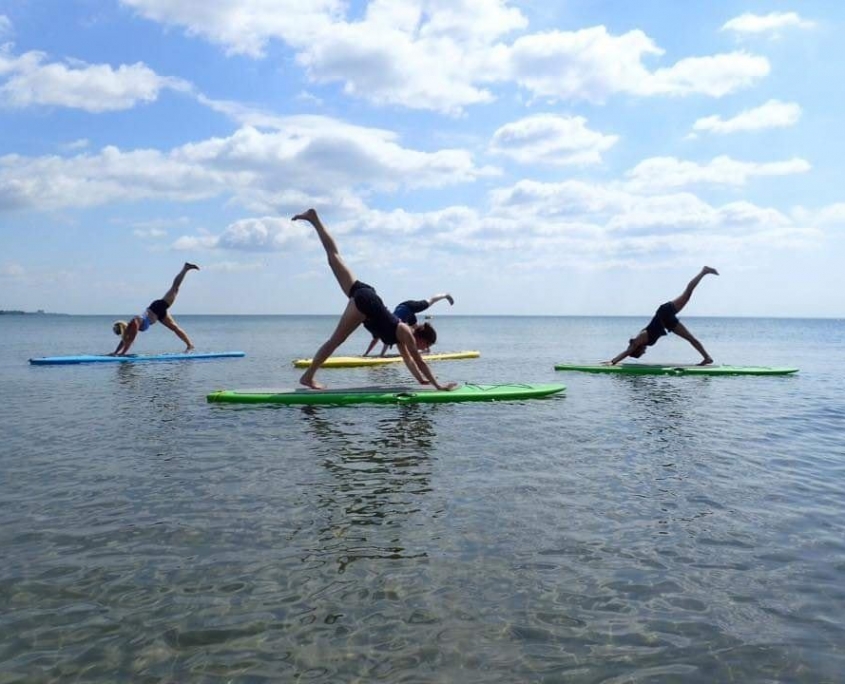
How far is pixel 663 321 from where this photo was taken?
72.5 feet

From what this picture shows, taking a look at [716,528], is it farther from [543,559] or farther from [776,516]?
[543,559]

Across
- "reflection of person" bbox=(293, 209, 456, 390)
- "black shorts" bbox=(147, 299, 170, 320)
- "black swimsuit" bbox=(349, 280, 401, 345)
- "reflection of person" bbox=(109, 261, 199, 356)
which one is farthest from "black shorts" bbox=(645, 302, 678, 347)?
"black shorts" bbox=(147, 299, 170, 320)

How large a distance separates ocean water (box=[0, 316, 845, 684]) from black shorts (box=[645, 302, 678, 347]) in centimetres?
1081

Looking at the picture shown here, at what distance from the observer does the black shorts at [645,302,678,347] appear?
22.0m

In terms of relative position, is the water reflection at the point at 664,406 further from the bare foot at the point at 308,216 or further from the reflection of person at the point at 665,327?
the bare foot at the point at 308,216

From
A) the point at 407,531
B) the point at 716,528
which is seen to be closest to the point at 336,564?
the point at 407,531

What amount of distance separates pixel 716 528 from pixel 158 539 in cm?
534

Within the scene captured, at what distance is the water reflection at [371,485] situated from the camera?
19.4 ft

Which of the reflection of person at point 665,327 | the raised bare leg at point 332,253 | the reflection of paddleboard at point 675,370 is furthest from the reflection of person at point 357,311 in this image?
the reflection of person at point 665,327

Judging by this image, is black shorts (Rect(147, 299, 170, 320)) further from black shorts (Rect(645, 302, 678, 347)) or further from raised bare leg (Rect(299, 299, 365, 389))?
black shorts (Rect(645, 302, 678, 347))

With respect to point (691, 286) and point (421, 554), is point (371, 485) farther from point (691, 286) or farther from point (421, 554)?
point (691, 286)

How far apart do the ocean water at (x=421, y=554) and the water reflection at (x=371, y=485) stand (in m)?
0.04

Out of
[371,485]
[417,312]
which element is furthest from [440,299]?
[371,485]

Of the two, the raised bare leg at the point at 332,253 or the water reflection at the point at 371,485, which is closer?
the water reflection at the point at 371,485
